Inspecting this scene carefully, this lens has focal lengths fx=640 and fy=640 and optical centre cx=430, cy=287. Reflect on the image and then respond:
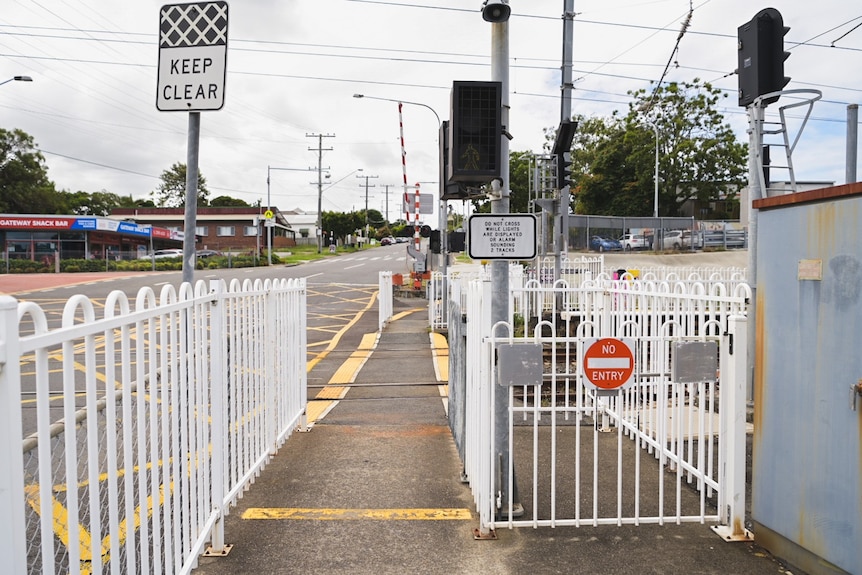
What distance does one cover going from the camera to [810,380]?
11.4 ft

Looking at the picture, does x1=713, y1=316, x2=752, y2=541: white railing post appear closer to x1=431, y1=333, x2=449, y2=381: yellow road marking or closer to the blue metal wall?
the blue metal wall

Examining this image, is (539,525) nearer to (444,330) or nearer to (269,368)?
(269,368)

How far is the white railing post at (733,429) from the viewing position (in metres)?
3.96

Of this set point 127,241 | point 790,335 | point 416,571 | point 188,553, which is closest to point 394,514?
point 416,571

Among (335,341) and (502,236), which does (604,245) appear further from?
(502,236)

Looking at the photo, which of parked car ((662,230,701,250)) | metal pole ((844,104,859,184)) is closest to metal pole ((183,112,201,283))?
metal pole ((844,104,859,184))

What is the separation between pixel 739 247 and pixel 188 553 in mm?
40911

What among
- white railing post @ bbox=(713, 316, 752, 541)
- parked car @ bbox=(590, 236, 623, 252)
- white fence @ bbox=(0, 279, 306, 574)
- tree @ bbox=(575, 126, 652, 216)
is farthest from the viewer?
tree @ bbox=(575, 126, 652, 216)

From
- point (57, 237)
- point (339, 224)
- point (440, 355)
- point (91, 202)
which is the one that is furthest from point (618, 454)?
point (91, 202)

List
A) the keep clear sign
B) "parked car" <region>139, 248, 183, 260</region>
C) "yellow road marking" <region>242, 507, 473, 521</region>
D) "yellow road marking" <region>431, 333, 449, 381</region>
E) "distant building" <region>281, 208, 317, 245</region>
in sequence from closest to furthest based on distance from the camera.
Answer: "yellow road marking" <region>242, 507, 473, 521</region> → the keep clear sign → "yellow road marking" <region>431, 333, 449, 381</region> → "parked car" <region>139, 248, 183, 260</region> → "distant building" <region>281, 208, 317, 245</region>

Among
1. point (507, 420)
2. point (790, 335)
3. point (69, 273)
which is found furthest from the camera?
point (69, 273)

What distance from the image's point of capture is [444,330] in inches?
592

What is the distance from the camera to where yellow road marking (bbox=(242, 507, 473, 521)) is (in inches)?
168

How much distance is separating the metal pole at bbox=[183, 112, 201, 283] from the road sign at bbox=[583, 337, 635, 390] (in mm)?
2602
